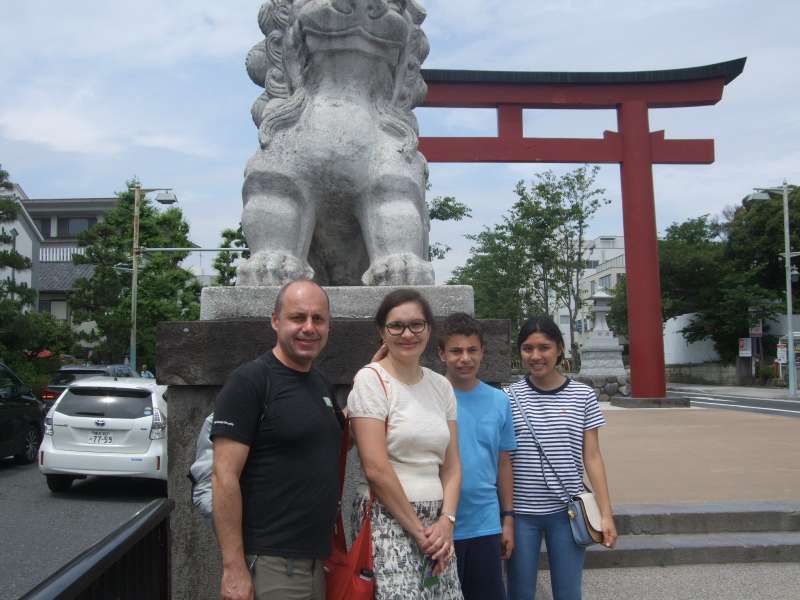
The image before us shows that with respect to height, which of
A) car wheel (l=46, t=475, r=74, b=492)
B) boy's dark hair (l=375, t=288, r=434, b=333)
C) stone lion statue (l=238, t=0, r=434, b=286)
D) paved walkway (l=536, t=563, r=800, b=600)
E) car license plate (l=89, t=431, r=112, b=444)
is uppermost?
stone lion statue (l=238, t=0, r=434, b=286)

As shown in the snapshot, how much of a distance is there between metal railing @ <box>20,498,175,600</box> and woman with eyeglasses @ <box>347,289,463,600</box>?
1.71ft

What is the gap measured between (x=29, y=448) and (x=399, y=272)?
331 inches

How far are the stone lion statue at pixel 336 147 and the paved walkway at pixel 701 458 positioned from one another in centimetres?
306

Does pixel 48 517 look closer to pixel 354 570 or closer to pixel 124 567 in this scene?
pixel 124 567

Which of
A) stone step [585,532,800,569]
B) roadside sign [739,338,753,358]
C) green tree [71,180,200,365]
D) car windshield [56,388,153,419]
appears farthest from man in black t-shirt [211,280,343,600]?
roadside sign [739,338,753,358]

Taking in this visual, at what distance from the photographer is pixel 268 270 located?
2980 millimetres

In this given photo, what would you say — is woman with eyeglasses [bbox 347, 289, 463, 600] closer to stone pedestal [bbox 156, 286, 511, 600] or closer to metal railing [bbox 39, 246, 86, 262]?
stone pedestal [bbox 156, 286, 511, 600]

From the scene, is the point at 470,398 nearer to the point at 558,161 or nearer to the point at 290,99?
the point at 290,99

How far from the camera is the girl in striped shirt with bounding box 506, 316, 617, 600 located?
238 centimetres

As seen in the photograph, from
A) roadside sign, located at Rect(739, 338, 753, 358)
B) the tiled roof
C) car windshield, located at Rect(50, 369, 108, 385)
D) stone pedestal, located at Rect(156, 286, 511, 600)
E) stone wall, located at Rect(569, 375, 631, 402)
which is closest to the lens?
stone pedestal, located at Rect(156, 286, 511, 600)

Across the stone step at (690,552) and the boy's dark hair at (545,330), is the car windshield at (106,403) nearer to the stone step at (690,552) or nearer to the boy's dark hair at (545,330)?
the stone step at (690,552)

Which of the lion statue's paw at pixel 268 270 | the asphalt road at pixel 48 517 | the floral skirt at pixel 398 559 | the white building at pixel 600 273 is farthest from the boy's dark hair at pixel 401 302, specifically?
the white building at pixel 600 273

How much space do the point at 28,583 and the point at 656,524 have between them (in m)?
3.79

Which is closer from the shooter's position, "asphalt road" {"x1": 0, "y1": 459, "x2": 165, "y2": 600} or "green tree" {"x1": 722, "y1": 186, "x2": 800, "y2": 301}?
"asphalt road" {"x1": 0, "y1": 459, "x2": 165, "y2": 600}
